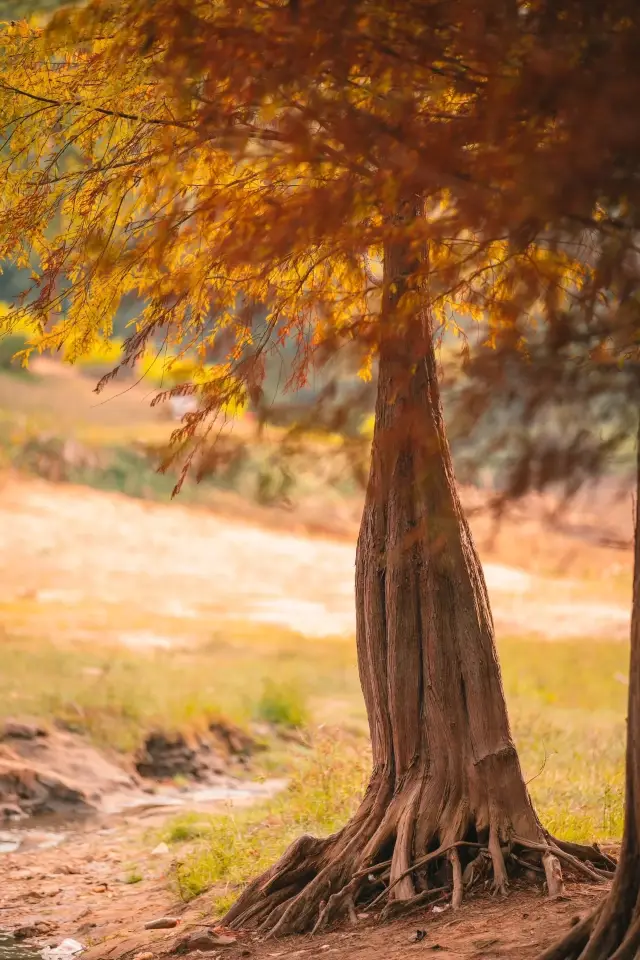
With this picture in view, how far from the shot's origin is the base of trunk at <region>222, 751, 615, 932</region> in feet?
22.3

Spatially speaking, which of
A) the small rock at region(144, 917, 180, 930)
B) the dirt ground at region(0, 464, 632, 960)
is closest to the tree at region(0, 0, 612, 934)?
the dirt ground at region(0, 464, 632, 960)

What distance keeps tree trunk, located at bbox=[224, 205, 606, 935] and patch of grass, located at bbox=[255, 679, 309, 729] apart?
9655 mm

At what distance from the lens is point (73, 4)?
5.80m

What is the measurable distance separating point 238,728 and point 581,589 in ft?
45.3

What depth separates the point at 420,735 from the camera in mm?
7355

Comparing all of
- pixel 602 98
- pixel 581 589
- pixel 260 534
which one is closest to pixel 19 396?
pixel 260 534

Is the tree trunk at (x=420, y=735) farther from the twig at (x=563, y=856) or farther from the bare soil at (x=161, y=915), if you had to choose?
the bare soil at (x=161, y=915)

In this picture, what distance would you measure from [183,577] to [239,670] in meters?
7.26

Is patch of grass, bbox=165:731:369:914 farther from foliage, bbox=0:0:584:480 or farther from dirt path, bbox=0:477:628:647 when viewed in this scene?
dirt path, bbox=0:477:628:647

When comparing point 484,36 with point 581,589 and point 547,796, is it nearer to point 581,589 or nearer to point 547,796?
point 547,796

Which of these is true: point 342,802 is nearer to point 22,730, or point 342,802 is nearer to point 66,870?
point 66,870

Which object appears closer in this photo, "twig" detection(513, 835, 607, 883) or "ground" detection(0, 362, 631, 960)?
"twig" detection(513, 835, 607, 883)

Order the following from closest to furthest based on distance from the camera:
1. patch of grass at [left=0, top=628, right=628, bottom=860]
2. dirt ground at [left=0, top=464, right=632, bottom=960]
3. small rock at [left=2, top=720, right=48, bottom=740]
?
dirt ground at [left=0, top=464, right=632, bottom=960], patch of grass at [left=0, top=628, right=628, bottom=860], small rock at [left=2, top=720, right=48, bottom=740]

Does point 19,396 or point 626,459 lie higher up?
point 19,396
